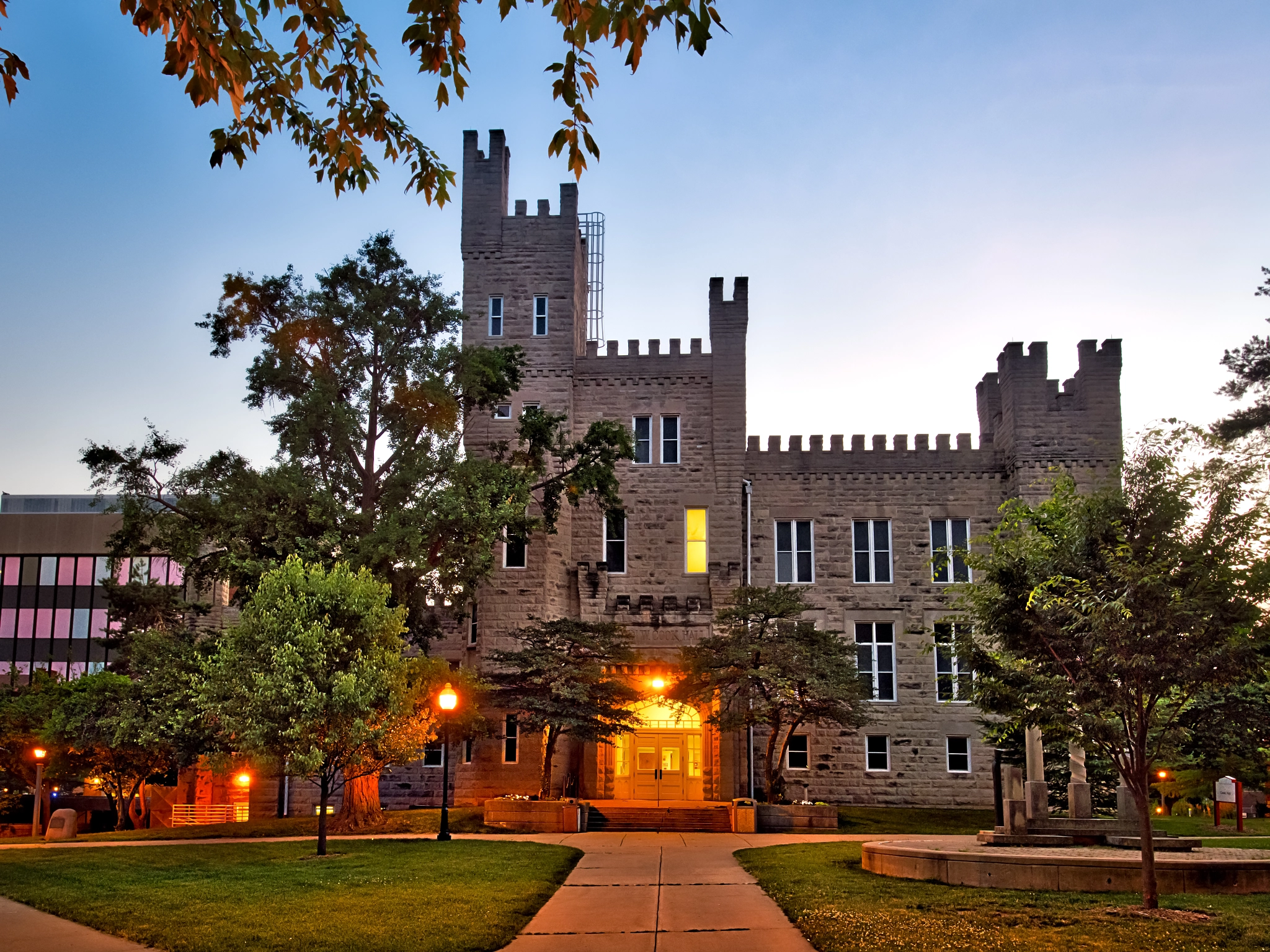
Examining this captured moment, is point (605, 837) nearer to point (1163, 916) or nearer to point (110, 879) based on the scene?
point (110, 879)

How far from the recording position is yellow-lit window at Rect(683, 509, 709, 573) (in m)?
36.3

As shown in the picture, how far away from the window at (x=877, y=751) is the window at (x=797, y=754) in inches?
74.5

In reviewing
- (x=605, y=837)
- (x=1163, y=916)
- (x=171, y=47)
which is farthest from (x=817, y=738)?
(x=171, y=47)

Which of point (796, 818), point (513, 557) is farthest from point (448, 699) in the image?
point (513, 557)

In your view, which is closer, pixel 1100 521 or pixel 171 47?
pixel 171 47

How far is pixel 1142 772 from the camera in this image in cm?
1367

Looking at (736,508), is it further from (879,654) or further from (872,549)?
(879,654)

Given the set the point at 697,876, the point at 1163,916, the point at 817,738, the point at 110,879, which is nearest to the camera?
the point at 1163,916

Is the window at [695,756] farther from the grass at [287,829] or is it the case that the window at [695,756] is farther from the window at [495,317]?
the window at [495,317]

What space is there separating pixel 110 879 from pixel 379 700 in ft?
19.1

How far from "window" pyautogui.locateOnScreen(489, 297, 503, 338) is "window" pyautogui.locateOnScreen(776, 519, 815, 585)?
1099 cm

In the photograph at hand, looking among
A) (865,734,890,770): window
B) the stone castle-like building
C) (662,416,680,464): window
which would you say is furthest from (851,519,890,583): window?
(662,416,680,464): window

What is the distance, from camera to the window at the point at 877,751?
35875 millimetres

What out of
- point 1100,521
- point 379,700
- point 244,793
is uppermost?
point 1100,521
